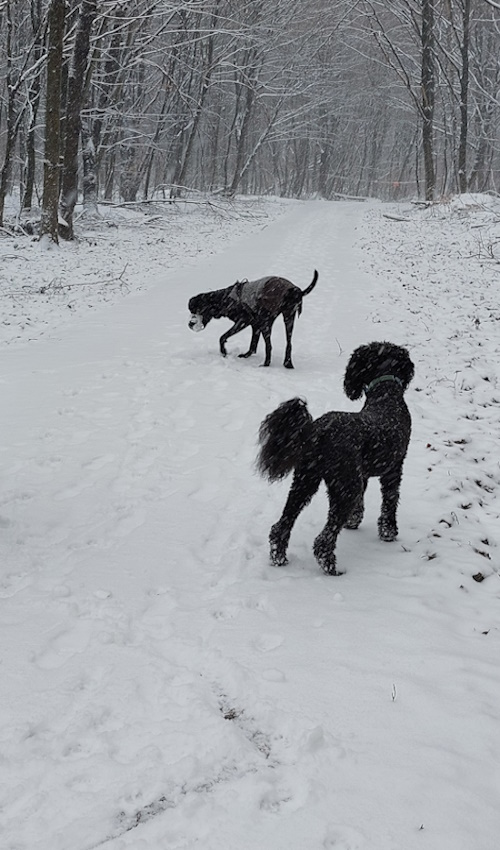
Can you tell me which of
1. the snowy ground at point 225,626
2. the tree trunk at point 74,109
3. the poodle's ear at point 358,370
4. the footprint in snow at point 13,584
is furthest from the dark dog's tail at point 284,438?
the tree trunk at point 74,109

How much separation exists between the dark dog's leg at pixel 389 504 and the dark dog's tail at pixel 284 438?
78 cm

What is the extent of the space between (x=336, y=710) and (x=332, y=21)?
41.0 m

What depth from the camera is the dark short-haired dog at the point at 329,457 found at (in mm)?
3643

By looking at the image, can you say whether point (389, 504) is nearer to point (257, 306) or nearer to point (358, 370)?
point (358, 370)

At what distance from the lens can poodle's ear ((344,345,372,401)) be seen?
4520 mm

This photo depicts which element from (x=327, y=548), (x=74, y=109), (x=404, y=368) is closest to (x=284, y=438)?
(x=327, y=548)

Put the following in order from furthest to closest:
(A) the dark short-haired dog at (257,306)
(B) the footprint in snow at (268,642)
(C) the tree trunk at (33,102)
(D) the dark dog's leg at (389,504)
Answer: (C) the tree trunk at (33,102) → (A) the dark short-haired dog at (257,306) → (D) the dark dog's leg at (389,504) → (B) the footprint in snow at (268,642)

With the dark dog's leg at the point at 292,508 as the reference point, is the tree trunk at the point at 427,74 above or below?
above

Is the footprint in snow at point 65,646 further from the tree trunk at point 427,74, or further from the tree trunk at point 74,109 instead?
the tree trunk at point 427,74

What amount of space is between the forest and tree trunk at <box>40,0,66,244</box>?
4 centimetres

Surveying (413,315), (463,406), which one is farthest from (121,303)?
(463,406)

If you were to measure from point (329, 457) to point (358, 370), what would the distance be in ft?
3.87

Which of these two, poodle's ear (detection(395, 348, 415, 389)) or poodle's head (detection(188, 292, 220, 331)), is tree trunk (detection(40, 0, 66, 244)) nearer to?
poodle's head (detection(188, 292, 220, 331))

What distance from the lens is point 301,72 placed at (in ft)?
124
